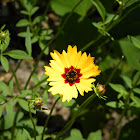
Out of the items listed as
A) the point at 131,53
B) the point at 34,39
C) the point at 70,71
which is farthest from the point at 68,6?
the point at 70,71

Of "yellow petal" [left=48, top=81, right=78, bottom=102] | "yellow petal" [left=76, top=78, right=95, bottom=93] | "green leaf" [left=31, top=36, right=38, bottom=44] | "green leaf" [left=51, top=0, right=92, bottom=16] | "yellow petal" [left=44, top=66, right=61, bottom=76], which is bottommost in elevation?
"yellow petal" [left=48, top=81, right=78, bottom=102]

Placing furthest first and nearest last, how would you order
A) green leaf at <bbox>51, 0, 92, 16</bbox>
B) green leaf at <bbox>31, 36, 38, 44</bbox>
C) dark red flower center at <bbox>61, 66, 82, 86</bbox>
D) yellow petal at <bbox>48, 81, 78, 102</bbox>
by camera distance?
green leaf at <bbox>51, 0, 92, 16</bbox>, green leaf at <bbox>31, 36, 38, 44</bbox>, dark red flower center at <bbox>61, 66, 82, 86</bbox>, yellow petal at <bbox>48, 81, 78, 102</bbox>

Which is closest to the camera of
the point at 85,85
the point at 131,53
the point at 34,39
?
the point at 85,85

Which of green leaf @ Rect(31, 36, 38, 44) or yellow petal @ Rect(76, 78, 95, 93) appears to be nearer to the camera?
yellow petal @ Rect(76, 78, 95, 93)

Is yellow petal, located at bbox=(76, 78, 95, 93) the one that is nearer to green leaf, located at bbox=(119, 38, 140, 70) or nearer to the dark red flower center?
the dark red flower center

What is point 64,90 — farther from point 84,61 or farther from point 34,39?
point 34,39

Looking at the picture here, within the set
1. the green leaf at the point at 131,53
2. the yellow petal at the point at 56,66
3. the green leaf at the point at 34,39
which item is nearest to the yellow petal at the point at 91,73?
the yellow petal at the point at 56,66

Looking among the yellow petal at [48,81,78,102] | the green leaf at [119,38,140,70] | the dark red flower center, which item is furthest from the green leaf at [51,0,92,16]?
the yellow petal at [48,81,78,102]

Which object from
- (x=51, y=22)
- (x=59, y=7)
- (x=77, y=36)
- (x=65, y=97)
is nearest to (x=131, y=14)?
(x=77, y=36)
